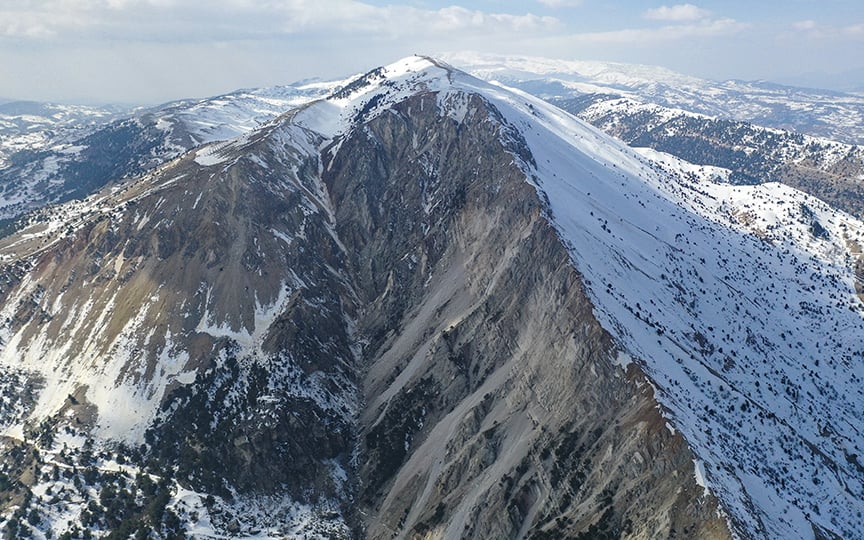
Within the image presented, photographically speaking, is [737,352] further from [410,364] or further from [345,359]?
[345,359]

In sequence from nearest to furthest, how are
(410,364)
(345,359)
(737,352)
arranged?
(410,364)
(345,359)
(737,352)

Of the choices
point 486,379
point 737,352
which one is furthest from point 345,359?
point 737,352

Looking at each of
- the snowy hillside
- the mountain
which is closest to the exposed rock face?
the mountain

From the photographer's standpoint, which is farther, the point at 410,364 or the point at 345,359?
the point at 345,359

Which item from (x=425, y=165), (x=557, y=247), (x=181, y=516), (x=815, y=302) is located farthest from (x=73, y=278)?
(x=815, y=302)

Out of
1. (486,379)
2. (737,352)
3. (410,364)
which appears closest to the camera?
(486,379)

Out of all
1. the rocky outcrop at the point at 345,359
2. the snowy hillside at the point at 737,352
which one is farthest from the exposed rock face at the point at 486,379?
the snowy hillside at the point at 737,352

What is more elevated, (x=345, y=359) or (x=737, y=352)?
(x=737, y=352)

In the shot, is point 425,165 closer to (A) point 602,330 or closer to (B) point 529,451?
(A) point 602,330
